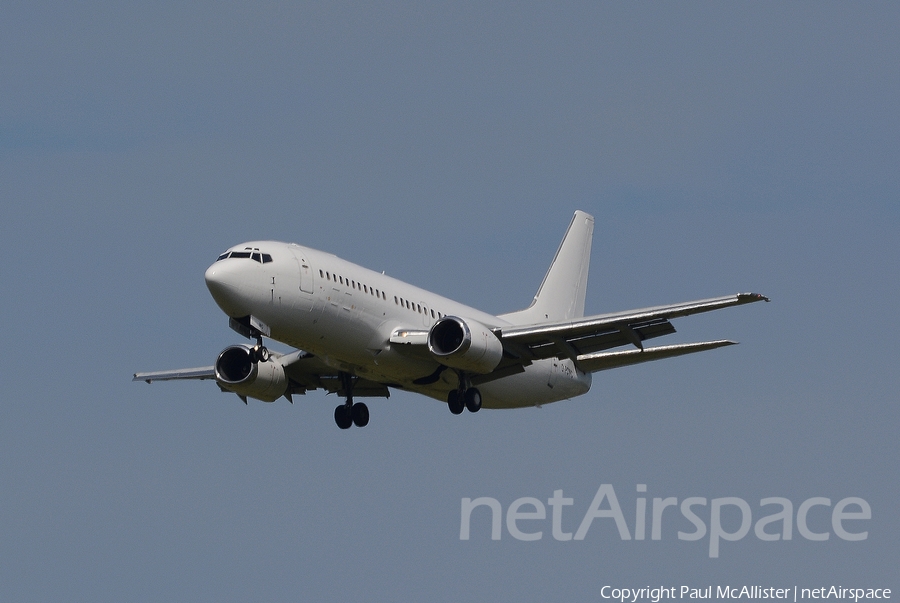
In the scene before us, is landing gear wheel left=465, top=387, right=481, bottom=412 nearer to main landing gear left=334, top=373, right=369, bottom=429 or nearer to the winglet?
main landing gear left=334, top=373, right=369, bottom=429

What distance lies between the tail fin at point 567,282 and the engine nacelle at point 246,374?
32.2ft

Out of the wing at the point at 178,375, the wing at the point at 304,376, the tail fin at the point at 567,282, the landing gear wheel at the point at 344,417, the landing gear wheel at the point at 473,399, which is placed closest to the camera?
the landing gear wheel at the point at 473,399

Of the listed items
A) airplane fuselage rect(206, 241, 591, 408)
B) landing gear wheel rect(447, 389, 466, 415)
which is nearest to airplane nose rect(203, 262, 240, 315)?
airplane fuselage rect(206, 241, 591, 408)

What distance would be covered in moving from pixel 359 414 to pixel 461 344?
7402 millimetres

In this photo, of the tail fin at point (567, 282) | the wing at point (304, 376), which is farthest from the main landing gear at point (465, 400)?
the tail fin at point (567, 282)

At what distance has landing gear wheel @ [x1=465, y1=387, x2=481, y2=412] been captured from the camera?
47000 millimetres

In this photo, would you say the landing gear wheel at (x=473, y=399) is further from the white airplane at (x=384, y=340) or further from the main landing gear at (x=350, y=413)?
the main landing gear at (x=350, y=413)

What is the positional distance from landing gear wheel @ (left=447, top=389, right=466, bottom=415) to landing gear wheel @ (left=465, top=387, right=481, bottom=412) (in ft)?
0.63

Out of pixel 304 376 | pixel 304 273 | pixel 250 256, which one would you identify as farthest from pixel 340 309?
pixel 304 376

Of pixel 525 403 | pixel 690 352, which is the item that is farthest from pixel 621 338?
pixel 525 403

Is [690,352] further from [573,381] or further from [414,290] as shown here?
[414,290]

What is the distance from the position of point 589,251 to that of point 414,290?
15853 mm

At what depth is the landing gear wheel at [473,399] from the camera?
4700 cm

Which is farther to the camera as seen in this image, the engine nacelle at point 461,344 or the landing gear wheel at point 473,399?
the landing gear wheel at point 473,399
